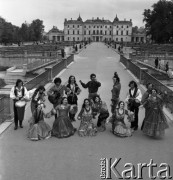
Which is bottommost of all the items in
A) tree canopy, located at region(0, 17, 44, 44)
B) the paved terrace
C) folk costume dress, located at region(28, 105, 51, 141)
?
the paved terrace

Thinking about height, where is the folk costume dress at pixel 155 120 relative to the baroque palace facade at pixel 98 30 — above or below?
below

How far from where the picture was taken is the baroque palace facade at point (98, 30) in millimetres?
149000

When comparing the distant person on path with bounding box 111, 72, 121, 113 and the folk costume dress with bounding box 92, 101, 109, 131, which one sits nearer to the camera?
the folk costume dress with bounding box 92, 101, 109, 131

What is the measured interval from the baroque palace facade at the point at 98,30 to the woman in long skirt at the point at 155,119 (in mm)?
143488

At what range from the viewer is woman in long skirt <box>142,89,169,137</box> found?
7.57 metres

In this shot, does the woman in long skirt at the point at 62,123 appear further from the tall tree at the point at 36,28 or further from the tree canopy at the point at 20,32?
the tall tree at the point at 36,28

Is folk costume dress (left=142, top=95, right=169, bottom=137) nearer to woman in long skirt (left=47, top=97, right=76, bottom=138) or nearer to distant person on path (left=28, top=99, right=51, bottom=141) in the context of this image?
woman in long skirt (left=47, top=97, right=76, bottom=138)

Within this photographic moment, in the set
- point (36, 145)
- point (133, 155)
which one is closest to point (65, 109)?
point (36, 145)

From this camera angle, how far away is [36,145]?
283 inches

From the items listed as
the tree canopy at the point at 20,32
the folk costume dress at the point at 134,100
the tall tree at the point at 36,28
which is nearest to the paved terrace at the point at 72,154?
the folk costume dress at the point at 134,100

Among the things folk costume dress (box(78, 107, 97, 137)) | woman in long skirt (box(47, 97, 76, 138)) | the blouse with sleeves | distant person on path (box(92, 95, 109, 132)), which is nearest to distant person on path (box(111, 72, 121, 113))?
distant person on path (box(92, 95, 109, 132))

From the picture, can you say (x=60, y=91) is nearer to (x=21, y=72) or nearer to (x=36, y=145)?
(x=36, y=145)

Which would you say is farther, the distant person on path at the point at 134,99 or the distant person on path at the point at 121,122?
the distant person on path at the point at 134,99

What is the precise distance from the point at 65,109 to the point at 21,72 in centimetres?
2268
